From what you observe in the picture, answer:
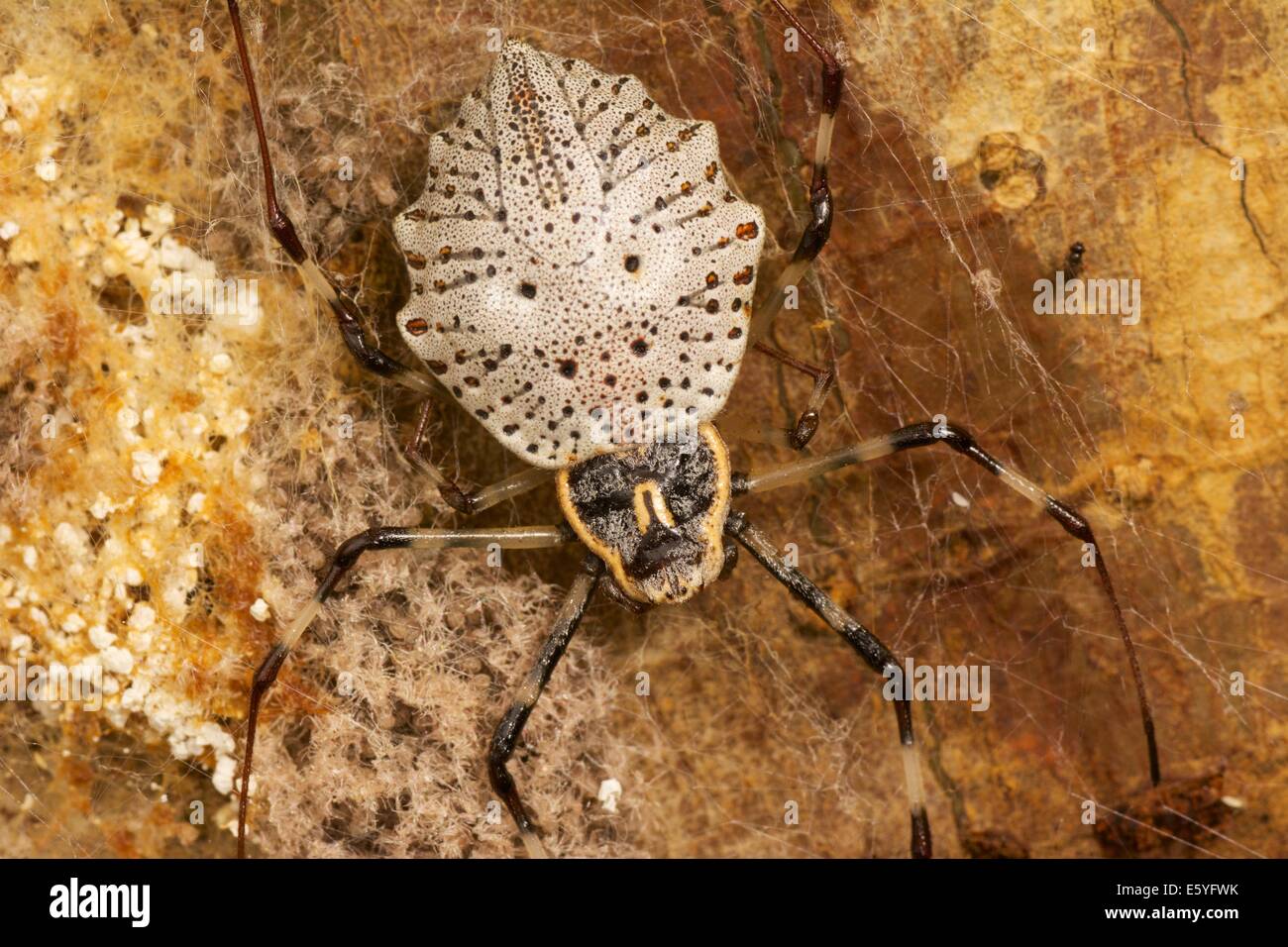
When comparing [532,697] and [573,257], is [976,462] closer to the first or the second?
[573,257]

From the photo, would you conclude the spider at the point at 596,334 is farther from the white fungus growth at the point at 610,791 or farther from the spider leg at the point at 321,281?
the white fungus growth at the point at 610,791

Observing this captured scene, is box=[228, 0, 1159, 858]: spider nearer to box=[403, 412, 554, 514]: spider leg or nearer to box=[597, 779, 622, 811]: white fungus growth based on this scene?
box=[403, 412, 554, 514]: spider leg

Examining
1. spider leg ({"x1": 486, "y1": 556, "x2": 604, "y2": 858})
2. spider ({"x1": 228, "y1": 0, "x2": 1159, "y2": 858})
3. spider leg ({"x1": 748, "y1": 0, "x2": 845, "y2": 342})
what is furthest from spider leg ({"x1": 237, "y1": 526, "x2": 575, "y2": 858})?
spider leg ({"x1": 748, "y1": 0, "x2": 845, "y2": 342})

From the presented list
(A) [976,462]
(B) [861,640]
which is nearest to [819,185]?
(A) [976,462]

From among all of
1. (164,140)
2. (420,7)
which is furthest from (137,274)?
(420,7)

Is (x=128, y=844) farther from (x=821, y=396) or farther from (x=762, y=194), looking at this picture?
(x=762, y=194)

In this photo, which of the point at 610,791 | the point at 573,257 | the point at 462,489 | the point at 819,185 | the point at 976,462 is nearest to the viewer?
the point at 573,257
